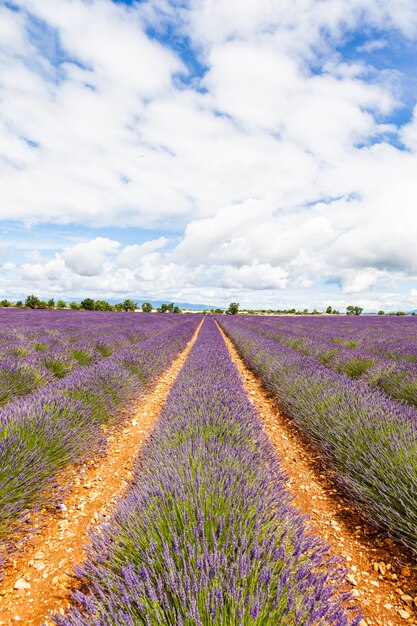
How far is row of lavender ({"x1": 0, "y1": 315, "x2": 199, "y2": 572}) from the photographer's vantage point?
79.0 inches

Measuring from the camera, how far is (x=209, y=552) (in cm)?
127

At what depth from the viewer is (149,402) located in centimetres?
543

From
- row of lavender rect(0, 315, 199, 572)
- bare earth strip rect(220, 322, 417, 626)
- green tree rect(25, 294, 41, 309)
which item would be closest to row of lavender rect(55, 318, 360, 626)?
bare earth strip rect(220, 322, 417, 626)

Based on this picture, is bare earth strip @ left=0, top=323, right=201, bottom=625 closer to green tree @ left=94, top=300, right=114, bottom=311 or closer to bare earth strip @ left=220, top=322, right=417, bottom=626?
bare earth strip @ left=220, top=322, right=417, bottom=626

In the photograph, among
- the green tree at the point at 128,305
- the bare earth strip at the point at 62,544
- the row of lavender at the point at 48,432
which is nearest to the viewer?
the bare earth strip at the point at 62,544

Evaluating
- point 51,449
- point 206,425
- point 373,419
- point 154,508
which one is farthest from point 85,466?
point 373,419

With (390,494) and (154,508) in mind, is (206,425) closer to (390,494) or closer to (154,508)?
(154,508)

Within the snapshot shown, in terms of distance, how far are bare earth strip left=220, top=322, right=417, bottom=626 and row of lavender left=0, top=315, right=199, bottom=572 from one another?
1925mm

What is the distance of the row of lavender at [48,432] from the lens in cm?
201

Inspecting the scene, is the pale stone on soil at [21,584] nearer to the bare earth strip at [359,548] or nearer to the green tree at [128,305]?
the bare earth strip at [359,548]

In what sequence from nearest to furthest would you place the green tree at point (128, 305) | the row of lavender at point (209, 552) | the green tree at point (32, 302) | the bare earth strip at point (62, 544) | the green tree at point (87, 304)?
1. the row of lavender at point (209, 552)
2. the bare earth strip at point (62, 544)
3. the green tree at point (32, 302)
4. the green tree at point (87, 304)
5. the green tree at point (128, 305)

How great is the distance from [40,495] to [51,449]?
1.17 feet

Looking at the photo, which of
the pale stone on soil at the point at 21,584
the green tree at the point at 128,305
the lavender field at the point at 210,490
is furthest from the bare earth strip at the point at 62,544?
the green tree at the point at 128,305

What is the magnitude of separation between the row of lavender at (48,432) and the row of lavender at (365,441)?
8.37ft
